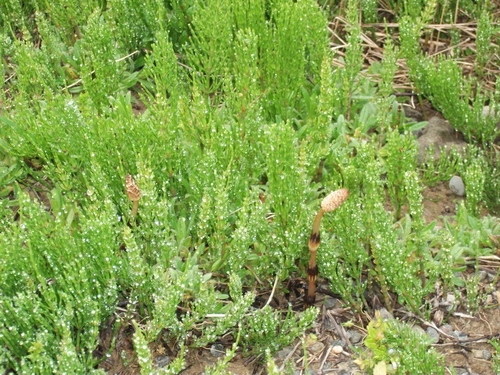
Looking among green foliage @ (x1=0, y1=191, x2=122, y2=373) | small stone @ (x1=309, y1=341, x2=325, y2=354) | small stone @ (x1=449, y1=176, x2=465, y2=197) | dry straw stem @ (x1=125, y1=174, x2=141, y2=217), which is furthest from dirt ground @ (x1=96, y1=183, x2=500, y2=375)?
small stone @ (x1=449, y1=176, x2=465, y2=197)

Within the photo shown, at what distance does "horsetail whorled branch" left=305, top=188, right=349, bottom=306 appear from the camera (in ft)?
7.86

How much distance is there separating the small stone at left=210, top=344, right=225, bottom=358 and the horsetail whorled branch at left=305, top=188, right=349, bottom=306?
0.41 m

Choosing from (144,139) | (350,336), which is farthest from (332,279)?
(144,139)

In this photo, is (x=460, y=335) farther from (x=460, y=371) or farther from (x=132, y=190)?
(x=132, y=190)

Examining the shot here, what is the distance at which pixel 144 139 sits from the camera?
9.20ft

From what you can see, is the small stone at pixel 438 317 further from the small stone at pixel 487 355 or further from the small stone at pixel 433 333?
the small stone at pixel 487 355

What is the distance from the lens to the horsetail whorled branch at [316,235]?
2.40m

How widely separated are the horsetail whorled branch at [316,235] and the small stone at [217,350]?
0.41 m

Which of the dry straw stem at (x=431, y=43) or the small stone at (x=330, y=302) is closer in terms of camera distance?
the small stone at (x=330, y=302)

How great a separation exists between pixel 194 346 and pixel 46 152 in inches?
42.6

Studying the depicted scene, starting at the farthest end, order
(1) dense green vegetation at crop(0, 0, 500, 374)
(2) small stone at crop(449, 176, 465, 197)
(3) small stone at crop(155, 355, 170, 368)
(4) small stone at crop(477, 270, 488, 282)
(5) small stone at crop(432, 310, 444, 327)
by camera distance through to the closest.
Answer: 1. (2) small stone at crop(449, 176, 465, 197)
2. (4) small stone at crop(477, 270, 488, 282)
3. (5) small stone at crop(432, 310, 444, 327)
4. (3) small stone at crop(155, 355, 170, 368)
5. (1) dense green vegetation at crop(0, 0, 500, 374)

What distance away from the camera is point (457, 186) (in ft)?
12.1

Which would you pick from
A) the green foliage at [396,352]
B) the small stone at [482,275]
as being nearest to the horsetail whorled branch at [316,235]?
the green foliage at [396,352]

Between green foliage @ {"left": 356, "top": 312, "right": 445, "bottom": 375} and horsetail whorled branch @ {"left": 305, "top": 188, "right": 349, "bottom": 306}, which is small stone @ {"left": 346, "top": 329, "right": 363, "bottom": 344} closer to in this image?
green foliage @ {"left": 356, "top": 312, "right": 445, "bottom": 375}
